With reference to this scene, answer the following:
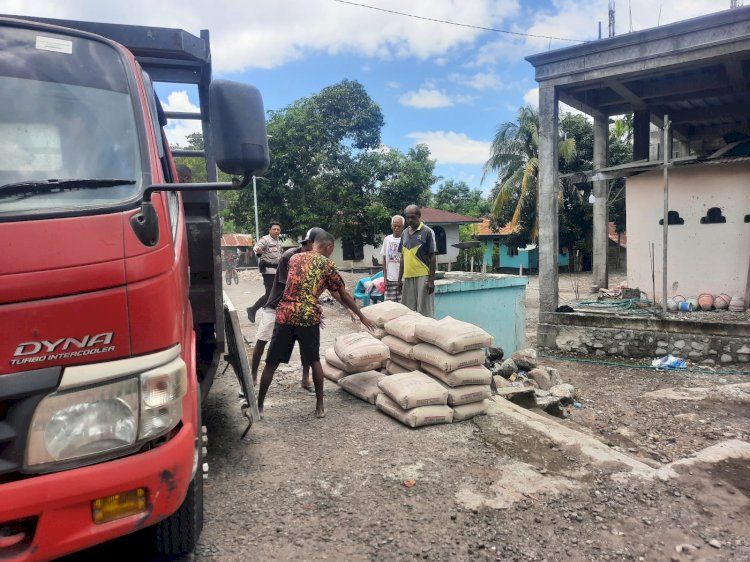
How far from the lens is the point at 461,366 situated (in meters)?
4.32

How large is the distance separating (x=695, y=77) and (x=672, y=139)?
3720 mm

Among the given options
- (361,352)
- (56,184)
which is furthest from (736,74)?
(56,184)

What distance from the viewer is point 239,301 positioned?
15.6 metres

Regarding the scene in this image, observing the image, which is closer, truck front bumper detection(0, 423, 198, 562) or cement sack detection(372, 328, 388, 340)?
truck front bumper detection(0, 423, 198, 562)

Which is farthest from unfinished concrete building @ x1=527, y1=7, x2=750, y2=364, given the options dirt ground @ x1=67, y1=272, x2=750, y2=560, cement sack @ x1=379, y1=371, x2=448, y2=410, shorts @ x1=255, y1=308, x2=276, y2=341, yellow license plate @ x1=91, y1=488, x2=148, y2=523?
yellow license plate @ x1=91, y1=488, x2=148, y2=523

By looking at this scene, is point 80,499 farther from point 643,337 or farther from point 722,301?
point 722,301

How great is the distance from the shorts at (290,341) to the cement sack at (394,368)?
3.26ft

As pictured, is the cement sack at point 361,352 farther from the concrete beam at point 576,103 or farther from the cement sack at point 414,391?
the concrete beam at point 576,103

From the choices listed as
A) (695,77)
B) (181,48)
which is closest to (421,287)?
(181,48)

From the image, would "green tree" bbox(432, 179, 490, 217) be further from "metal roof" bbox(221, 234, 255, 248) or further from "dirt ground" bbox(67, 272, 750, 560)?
"dirt ground" bbox(67, 272, 750, 560)

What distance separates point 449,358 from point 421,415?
1.74ft

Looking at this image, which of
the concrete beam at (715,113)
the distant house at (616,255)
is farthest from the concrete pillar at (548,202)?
the distant house at (616,255)

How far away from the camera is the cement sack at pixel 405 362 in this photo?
4.77m

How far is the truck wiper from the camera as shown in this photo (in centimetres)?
174
